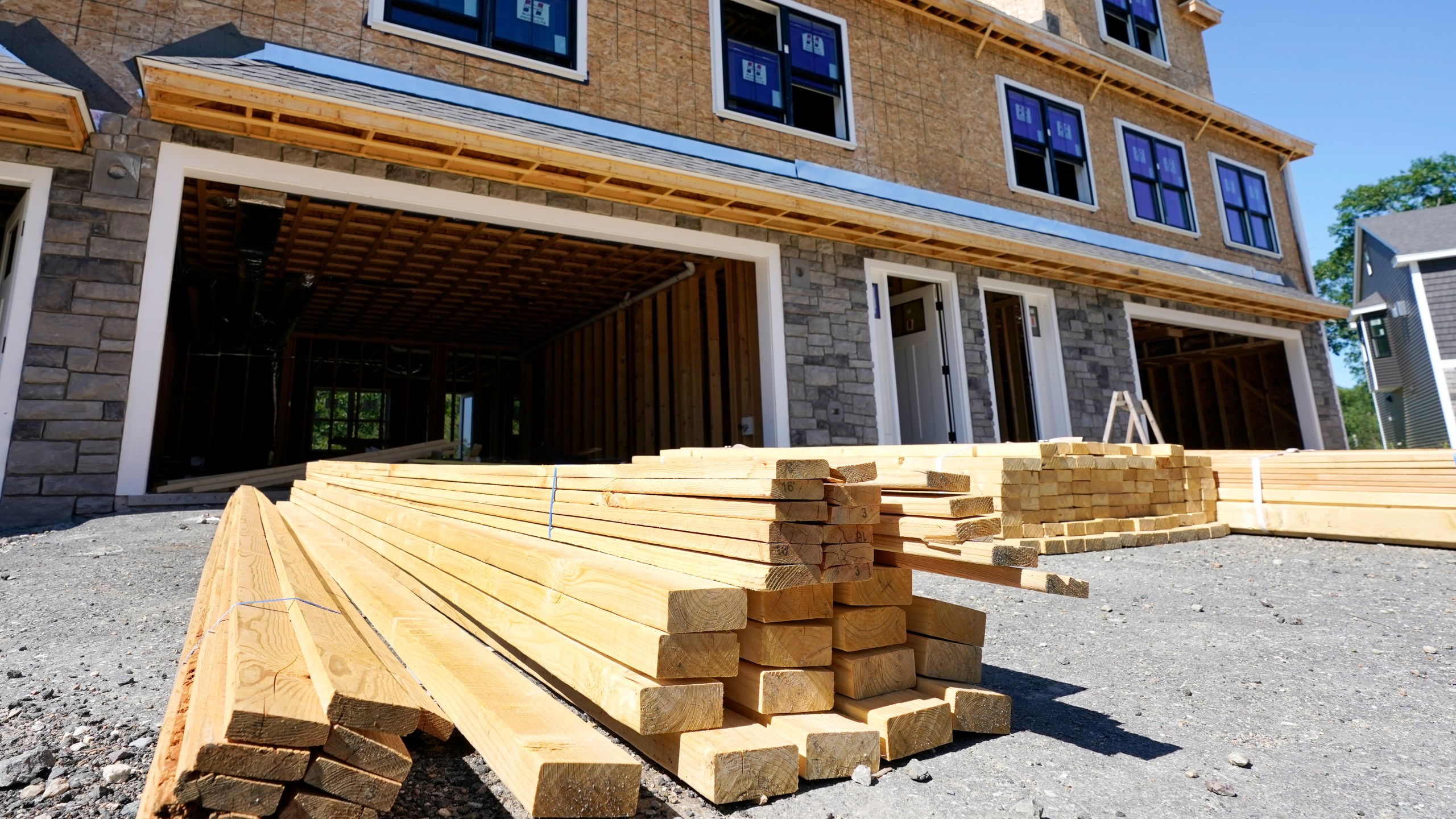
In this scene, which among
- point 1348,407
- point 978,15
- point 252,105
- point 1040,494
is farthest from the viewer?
point 1348,407

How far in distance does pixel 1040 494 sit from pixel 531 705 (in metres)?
4.85

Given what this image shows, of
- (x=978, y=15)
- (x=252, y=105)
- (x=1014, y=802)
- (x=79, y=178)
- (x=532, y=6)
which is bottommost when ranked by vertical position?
(x=1014, y=802)

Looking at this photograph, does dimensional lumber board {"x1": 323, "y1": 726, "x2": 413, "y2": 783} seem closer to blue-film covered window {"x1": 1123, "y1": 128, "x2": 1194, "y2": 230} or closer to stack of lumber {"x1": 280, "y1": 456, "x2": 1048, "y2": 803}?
stack of lumber {"x1": 280, "y1": 456, "x2": 1048, "y2": 803}

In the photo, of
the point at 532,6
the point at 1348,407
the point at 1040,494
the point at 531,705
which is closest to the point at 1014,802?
the point at 531,705

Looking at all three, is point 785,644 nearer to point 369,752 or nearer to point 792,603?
point 792,603

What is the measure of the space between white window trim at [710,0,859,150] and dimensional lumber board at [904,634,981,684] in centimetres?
862

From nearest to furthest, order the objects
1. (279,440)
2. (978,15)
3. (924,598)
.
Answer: (924,598)
(978,15)
(279,440)

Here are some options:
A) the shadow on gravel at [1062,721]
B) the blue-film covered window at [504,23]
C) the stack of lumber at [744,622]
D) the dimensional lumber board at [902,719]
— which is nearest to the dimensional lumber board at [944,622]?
the stack of lumber at [744,622]

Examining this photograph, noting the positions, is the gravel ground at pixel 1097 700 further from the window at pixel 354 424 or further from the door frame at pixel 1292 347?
the window at pixel 354 424

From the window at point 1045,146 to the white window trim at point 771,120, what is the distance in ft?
10.7

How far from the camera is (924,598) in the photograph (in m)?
2.68

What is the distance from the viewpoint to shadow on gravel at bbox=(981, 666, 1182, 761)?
251cm

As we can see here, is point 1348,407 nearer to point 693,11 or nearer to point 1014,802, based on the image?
point 693,11

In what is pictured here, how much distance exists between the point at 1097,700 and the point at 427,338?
634 inches
